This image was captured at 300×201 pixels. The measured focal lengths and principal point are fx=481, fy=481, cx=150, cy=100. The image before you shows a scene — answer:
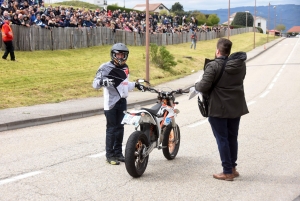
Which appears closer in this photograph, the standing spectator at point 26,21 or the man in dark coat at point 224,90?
the man in dark coat at point 224,90

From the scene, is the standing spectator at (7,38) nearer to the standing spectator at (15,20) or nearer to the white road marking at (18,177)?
the standing spectator at (15,20)

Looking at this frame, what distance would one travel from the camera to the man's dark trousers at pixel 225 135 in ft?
22.4

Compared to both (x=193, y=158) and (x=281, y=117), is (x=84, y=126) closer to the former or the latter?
(x=193, y=158)

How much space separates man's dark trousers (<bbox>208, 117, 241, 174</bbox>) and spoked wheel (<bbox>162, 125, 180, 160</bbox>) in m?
1.15

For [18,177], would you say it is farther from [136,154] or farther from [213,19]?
[213,19]

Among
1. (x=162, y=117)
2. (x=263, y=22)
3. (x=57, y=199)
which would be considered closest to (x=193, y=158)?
(x=162, y=117)

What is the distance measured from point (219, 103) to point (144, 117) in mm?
1135

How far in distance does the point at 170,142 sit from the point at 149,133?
991 mm

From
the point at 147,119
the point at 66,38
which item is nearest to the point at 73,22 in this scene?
the point at 66,38

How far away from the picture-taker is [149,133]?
7.31 meters

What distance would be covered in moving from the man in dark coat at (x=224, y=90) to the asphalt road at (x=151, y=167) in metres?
0.76

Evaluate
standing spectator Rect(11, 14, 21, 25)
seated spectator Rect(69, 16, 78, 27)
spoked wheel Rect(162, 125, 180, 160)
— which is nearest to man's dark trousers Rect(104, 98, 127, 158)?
spoked wheel Rect(162, 125, 180, 160)

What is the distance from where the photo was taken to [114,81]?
7590mm

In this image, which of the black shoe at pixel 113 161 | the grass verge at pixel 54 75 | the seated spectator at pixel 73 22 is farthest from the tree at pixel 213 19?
the black shoe at pixel 113 161
